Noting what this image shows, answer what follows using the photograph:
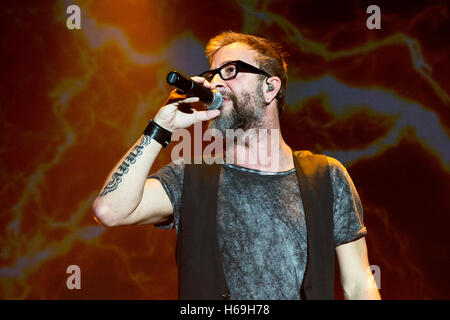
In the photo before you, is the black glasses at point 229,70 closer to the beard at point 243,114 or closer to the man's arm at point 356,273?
the beard at point 243,114

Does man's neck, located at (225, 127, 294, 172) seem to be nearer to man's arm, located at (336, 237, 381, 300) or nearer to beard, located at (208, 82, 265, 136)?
beard, located at (208, 82, 265, 136)

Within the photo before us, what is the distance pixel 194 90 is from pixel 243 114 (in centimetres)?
35

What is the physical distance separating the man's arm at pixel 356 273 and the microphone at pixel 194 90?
74cm

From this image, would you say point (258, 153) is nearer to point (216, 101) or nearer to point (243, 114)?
point (243, 114)

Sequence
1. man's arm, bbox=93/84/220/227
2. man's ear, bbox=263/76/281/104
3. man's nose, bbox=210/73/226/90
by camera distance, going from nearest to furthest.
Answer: man's arm, bbox=93/84/220/227, man's nose, bbox=210/73/226/90, man's ear, bbox=263/76/281/104

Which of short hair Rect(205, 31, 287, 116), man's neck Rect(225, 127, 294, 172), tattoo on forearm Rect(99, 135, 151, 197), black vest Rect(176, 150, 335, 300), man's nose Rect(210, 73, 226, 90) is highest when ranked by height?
short hair Rect(205, 31, 287, 116)

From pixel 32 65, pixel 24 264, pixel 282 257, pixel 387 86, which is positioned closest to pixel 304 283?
pixel 282 257

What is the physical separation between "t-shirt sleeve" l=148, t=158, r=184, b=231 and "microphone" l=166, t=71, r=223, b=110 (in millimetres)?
277

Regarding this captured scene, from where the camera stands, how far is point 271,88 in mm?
1911

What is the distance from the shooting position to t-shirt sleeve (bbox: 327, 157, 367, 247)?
1.73 metres

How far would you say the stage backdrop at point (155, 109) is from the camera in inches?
119

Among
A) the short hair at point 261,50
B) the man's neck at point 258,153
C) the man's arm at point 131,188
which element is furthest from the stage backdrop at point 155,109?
the man's arm at point 131,188

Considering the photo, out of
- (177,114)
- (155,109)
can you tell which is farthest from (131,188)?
(155,109)

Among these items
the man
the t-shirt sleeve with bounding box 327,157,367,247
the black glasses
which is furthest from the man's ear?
the t-shirt sleeve with bounding box 327,157,367,247
